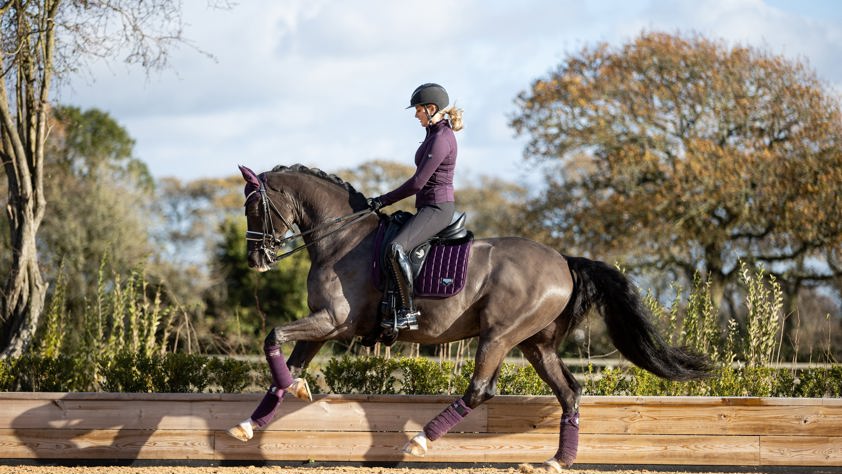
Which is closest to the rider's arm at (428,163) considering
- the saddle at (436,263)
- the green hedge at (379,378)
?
the saddle at (436,263)

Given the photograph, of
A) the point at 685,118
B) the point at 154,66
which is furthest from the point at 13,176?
the point at 685,118

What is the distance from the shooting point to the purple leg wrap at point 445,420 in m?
6.22

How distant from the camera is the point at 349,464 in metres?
6.85

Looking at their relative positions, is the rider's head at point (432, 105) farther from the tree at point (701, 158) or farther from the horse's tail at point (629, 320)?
the tree at point (701, 158)

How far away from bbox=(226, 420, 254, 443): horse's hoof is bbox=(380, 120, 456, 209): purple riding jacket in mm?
1794

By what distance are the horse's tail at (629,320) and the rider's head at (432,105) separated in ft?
4.46

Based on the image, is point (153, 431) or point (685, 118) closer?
point (153, 431)

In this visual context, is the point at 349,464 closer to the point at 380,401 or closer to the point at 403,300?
the point at 380,401

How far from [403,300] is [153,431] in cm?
216

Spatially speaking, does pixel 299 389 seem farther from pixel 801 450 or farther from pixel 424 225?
pixel 801 450

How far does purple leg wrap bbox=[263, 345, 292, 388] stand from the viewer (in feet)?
20.2

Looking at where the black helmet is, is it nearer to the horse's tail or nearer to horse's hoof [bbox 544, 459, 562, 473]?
the horse's tail

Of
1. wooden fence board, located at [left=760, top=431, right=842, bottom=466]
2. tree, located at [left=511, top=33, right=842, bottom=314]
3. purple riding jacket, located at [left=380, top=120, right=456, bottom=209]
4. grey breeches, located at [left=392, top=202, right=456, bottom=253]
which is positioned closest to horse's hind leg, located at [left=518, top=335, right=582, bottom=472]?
grey breeches, located at [left=392, top=202, right=456, bottom=253]

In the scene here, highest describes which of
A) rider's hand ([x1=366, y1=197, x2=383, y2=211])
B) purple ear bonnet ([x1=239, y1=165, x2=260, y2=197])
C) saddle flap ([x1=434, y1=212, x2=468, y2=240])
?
purple ear bonnet ([x1=239, y1=165, x2=260, y2=197])
